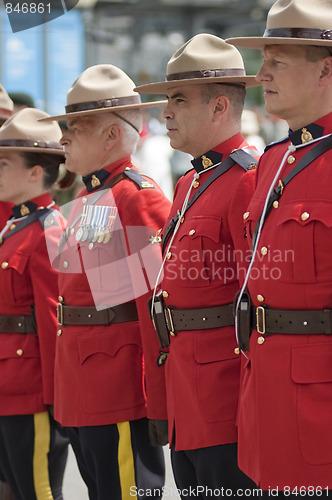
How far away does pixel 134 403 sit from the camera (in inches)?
153

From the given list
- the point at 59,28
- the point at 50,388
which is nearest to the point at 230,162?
the point at 50,388

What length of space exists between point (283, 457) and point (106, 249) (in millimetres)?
1408

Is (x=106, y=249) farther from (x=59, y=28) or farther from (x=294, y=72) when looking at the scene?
(x=59, y=28)

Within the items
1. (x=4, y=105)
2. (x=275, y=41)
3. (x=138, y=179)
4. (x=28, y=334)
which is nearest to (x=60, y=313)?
(x=28, y=334)

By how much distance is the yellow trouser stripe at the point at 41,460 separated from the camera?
434 centimetres

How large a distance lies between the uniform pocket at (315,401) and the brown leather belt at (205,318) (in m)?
0.61

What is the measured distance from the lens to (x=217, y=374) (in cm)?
330

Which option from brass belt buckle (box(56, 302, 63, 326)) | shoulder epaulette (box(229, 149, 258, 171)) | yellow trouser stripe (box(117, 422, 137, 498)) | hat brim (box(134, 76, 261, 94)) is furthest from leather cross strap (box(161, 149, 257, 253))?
yellow trouser stripe (box(117, 422, 137, 498))

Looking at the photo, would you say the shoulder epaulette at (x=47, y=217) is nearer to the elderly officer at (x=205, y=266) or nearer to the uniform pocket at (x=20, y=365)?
the uniform pocket at (x=20, y=365)

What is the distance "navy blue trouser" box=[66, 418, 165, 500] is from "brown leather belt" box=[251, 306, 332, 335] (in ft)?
4.06

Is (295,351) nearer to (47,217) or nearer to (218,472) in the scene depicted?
(218,472)

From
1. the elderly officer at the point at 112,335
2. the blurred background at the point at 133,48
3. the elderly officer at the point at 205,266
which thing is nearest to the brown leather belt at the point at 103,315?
the elderly officer at the point at 112,335

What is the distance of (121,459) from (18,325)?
35.3 inches

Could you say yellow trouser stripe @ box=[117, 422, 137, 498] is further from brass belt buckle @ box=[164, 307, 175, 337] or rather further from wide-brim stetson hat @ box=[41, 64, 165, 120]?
wide-brim stetson hat @ box=[41, 64, 165, 120]
